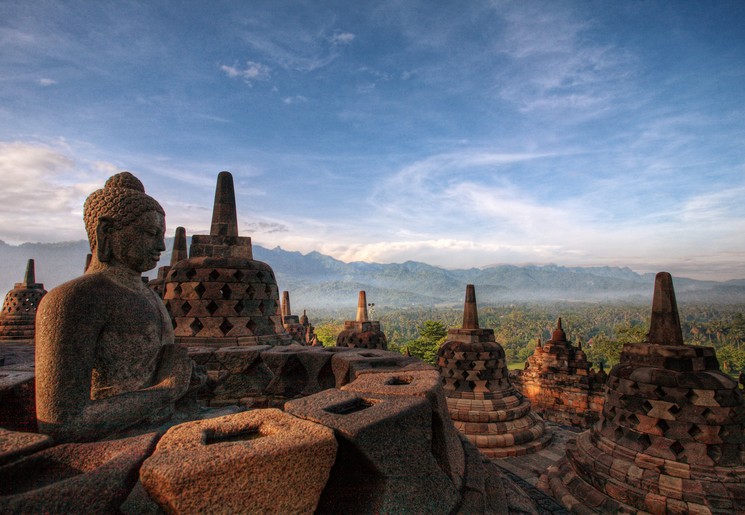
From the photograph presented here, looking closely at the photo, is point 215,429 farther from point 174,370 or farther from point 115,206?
point 115,206

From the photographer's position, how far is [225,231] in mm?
6297

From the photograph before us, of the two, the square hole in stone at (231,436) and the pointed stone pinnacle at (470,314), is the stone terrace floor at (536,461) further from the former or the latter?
the square hole in stone at (231,436)

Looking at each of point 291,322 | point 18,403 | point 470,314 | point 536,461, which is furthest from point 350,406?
point 291,322

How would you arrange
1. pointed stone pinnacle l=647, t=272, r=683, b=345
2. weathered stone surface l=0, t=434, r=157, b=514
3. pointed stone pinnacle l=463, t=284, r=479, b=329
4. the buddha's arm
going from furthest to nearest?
1. pointed stone pinnacle l=463, t=284, r=479, b=329
2. pointed stone pinnacle l=647, t=272, r=683, b=345
3. the buddha's arm
4. weathered stone surface l=0, t=434, r=157, b=514

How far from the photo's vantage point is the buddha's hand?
219cm

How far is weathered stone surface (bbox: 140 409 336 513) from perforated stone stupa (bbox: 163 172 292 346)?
11.9 feet

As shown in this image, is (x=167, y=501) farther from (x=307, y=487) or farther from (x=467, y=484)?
(x=467, y=484)

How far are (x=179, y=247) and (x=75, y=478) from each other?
8.37 m

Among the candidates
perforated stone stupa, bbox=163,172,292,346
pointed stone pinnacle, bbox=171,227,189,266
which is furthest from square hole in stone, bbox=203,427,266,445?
pointed stone pinnacle, bbox=171,227,189,266

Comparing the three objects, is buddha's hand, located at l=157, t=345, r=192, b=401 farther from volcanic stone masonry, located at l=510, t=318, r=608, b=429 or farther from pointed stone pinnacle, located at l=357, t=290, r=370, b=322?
pointed stone pinnacle, located at l=357, t=290, r=370, b=322

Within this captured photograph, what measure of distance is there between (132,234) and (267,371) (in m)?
1.94

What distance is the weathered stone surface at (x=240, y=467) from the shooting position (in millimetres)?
1287

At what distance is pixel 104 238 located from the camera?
2.24 m

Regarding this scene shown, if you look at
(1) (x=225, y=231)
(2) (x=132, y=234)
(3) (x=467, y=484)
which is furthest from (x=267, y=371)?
(1) (x=225, y=231)
